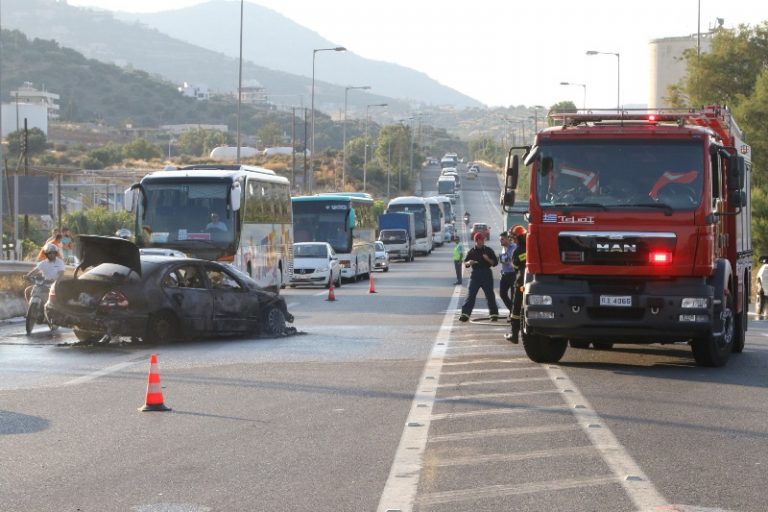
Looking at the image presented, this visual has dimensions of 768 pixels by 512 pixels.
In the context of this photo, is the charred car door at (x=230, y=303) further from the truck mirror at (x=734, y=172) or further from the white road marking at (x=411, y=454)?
the truck mirror at (x=734, y=172)

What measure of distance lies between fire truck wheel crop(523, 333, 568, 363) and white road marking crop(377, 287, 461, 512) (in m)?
1.46

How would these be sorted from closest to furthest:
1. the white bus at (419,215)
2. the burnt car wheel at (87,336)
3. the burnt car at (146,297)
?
the burnt car at (146,297) < the burnt car wheel at (87,336) < the white bus at (419,215)

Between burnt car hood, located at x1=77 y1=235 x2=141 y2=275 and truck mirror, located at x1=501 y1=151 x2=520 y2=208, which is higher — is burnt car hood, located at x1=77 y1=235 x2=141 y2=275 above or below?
below

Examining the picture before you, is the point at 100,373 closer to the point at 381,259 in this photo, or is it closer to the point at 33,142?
the point at 381,259

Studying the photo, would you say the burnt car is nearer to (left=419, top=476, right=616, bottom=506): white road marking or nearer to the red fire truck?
the red fire truck

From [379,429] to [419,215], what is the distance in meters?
70.0

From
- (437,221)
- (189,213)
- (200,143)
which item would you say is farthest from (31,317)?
(200,143)

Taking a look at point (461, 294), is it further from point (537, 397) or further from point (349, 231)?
point (537, 397)

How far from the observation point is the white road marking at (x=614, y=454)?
8.91 m

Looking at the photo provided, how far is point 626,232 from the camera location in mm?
16938

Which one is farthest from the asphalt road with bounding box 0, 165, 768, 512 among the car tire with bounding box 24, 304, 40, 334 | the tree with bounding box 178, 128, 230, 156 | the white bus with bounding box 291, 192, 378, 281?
the tree with bounding box 178, 128, 230, 156

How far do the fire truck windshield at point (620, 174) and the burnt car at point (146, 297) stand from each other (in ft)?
22.3

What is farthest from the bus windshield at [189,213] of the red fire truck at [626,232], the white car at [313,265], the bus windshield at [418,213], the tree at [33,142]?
A: the tree at [33,142]

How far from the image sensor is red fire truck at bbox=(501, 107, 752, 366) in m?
17.0
